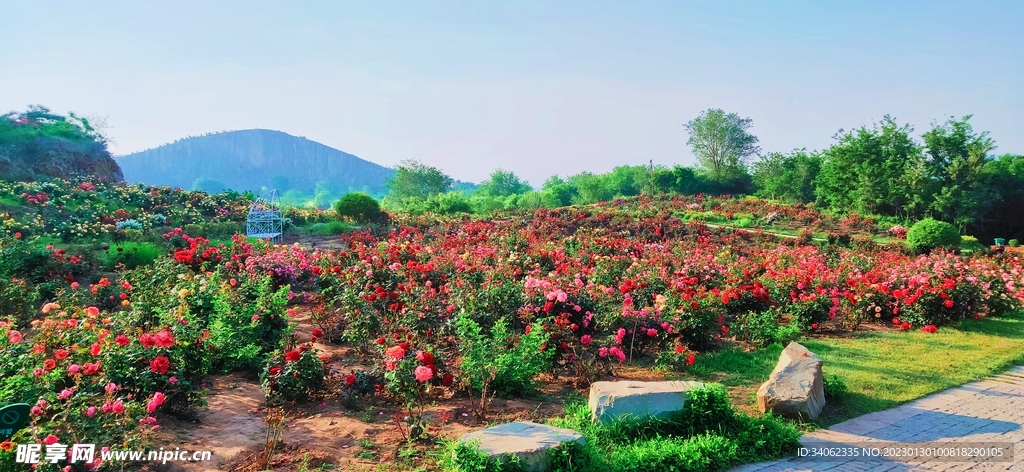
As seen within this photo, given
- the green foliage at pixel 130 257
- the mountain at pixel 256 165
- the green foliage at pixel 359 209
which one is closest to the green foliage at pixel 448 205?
the green foliage at pixel 359 209

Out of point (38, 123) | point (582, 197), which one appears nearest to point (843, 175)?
point (582, 197)

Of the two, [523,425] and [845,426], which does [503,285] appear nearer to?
[523,425]

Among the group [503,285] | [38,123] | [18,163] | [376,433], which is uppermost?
[38,123]

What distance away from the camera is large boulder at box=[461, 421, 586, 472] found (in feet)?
10.0

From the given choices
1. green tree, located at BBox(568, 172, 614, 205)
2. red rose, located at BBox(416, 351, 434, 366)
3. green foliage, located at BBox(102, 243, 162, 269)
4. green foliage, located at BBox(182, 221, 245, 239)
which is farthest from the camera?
green tree, located at BBox(568, 172, 614, 205)

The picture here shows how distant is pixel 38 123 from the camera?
2461 cm

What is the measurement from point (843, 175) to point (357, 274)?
23517 millimetres

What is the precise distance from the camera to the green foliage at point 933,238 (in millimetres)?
14789

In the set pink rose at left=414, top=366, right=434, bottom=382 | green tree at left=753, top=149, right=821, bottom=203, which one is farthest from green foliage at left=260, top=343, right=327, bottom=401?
green tree at left=753, top=149, right=821, bottom=203

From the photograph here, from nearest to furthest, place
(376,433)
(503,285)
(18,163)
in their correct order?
(376,433) → (503,285) → (18,163)

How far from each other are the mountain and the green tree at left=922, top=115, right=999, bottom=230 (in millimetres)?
104845

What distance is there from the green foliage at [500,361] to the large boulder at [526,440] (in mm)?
847

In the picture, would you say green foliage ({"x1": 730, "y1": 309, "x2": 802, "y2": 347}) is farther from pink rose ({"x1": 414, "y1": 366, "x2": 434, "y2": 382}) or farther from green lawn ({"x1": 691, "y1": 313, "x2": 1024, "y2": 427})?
pink rose ({"x1": 414, "y1": 366, "x2": 434, "y2": 382})

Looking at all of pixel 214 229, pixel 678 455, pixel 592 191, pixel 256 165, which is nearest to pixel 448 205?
pixel 214 229
